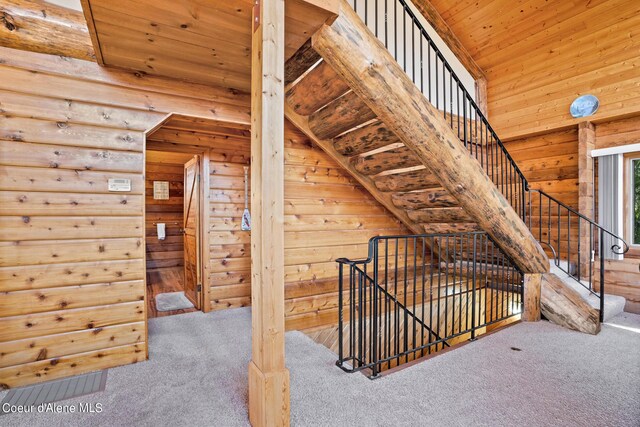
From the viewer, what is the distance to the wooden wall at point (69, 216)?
2193mm

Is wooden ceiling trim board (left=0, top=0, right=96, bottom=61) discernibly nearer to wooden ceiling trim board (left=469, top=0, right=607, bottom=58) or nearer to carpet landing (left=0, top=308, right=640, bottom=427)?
carpet landing (left=0, top=308, right=640, bottom=427)

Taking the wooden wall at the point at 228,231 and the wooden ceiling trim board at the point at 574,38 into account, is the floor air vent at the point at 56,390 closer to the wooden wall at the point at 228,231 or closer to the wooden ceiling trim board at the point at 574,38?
the wooden wall at the point at 228,231

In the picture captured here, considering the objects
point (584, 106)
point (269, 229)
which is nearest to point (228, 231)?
point (269, 229)

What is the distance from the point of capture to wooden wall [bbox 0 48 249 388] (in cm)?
219

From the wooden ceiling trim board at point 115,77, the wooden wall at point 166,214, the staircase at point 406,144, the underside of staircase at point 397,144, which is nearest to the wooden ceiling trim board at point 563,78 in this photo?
the staircase at point 406,144

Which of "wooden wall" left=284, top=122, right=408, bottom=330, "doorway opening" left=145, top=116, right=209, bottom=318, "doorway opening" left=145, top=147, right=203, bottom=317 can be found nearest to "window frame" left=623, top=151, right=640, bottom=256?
"wooden wall" left=284, top=122, right=408, bottom=330

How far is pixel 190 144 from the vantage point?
12.2 feet

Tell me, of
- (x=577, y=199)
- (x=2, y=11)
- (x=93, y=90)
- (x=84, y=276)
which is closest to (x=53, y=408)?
(x=84, y=276)

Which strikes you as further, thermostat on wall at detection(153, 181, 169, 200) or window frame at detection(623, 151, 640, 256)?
thermostat on wall at detection(153, 181, 169, 200)

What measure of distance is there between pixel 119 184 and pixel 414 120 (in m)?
2.35

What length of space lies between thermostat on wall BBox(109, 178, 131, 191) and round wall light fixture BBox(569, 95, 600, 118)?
→ 16.7 feet

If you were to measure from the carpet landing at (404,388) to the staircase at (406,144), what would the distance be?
2.34ft

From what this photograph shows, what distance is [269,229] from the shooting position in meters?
1.66

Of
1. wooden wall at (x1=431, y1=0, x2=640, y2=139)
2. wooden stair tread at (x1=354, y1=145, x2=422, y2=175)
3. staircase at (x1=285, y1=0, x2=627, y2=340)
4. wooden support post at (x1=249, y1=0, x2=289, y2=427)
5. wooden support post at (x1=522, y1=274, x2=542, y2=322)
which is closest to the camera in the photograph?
wooden support post at (x1=249, y1=0, x2=289, y2=427)
